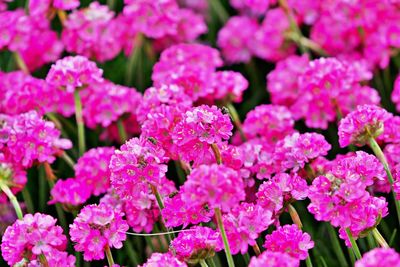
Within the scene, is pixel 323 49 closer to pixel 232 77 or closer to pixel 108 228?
pixel 232 77

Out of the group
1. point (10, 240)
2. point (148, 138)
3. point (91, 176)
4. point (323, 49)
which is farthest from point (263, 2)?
point (10, 240)

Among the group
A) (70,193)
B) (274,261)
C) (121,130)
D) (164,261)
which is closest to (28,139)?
(70,193)

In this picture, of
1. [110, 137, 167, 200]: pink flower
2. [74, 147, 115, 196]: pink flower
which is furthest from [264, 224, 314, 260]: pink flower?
[74, 147, 115, 196]: pink flower

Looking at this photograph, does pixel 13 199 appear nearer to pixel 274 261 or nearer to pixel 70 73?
pixel 70 73

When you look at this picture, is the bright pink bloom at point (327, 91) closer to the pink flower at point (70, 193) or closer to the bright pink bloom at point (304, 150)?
the bright pink bloom at point (304, 150)

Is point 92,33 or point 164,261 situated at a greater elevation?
point 92,33

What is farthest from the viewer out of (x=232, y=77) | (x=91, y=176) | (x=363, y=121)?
(x=232, y=77)

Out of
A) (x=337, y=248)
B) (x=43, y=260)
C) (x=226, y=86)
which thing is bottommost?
(x=337, y=248)
